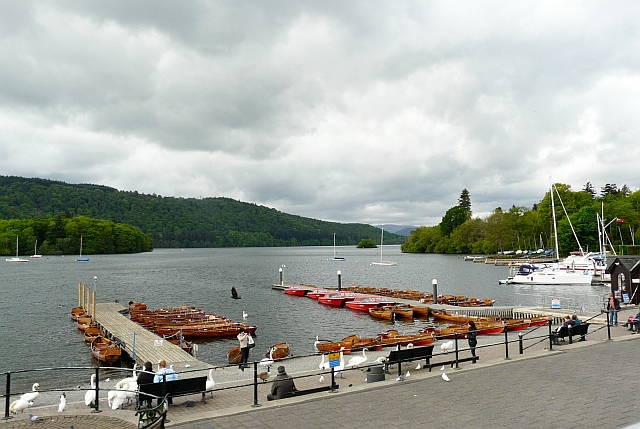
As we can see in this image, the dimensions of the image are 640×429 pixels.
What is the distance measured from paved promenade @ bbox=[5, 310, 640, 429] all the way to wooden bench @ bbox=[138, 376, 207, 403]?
15.8 inches

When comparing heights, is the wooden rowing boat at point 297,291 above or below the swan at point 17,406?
below

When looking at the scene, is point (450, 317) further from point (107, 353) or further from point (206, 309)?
point (206, 309)

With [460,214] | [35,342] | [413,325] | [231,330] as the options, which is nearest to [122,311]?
[35,342]

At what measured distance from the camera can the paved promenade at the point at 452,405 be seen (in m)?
8.63

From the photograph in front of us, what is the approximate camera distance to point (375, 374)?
1234cm

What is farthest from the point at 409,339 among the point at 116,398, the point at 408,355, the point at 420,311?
the point at 420,311

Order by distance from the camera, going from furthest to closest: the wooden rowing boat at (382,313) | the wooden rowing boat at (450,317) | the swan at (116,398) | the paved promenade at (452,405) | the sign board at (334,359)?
the wooden rowing boat at (382,313) → the wooden rowing boat at (450,317) → the sign board at (334,359) → the swan at (116,398) → the paved promenade at (452,405)

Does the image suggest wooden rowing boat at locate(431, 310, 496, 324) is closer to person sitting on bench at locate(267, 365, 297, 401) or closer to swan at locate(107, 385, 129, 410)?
person sitting on bench at locate(267, 365, 297, 401)

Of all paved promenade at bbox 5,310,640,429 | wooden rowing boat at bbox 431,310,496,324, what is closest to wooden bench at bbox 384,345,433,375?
paved promenade at bbox 5,310,640,429

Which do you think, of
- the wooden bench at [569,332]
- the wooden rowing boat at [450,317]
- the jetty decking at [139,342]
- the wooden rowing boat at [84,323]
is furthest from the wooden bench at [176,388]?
the wooden rowing boat at [450,317]

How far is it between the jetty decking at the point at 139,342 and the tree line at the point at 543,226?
74818 millimetres

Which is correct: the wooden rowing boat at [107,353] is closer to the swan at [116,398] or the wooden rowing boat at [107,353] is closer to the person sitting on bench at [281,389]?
the swan at [116,398]

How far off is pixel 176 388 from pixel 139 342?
17.2 metres

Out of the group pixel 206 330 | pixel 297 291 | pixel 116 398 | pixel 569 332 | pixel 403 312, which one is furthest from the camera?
pixel 297 291
